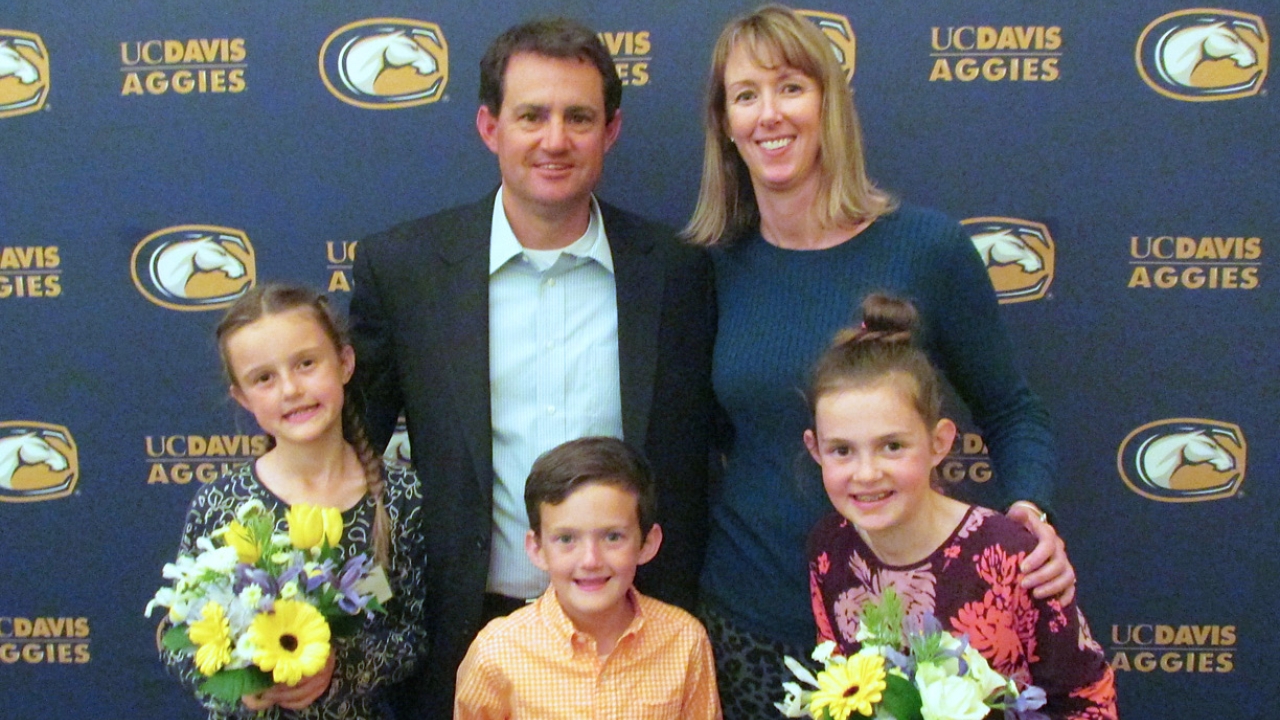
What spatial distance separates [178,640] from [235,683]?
0.47ft

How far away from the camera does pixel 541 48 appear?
1.99m

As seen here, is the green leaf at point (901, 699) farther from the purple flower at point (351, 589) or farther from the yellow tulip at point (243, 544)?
the yellow tulip at point (243, 544)

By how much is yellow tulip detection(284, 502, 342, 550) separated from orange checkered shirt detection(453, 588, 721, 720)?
38 centimetres

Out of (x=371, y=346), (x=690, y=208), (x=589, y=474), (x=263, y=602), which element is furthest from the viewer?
(x=690, y=208)

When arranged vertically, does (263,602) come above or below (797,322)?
below

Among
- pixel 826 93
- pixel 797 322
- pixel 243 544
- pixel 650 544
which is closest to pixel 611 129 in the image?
pixel 826 93

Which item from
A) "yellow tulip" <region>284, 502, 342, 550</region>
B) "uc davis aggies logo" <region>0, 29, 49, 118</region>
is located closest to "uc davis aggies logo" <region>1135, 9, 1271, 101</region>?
"yellow tulip" <region>284, 502, 342, 550</region>

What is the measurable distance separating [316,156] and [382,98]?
24cm

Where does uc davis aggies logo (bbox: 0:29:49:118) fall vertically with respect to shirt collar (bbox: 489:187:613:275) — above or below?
above

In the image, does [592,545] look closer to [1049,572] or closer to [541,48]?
[1049,572]

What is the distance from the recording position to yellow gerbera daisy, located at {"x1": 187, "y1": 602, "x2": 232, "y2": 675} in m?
1.53

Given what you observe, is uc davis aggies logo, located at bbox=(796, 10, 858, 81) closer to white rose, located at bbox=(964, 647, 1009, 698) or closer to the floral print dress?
the floral print dress

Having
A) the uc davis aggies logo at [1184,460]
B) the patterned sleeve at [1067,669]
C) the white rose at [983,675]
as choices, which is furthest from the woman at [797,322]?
the uc davis aggies logo at [1184,460]

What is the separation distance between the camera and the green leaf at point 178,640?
5.25 feet
